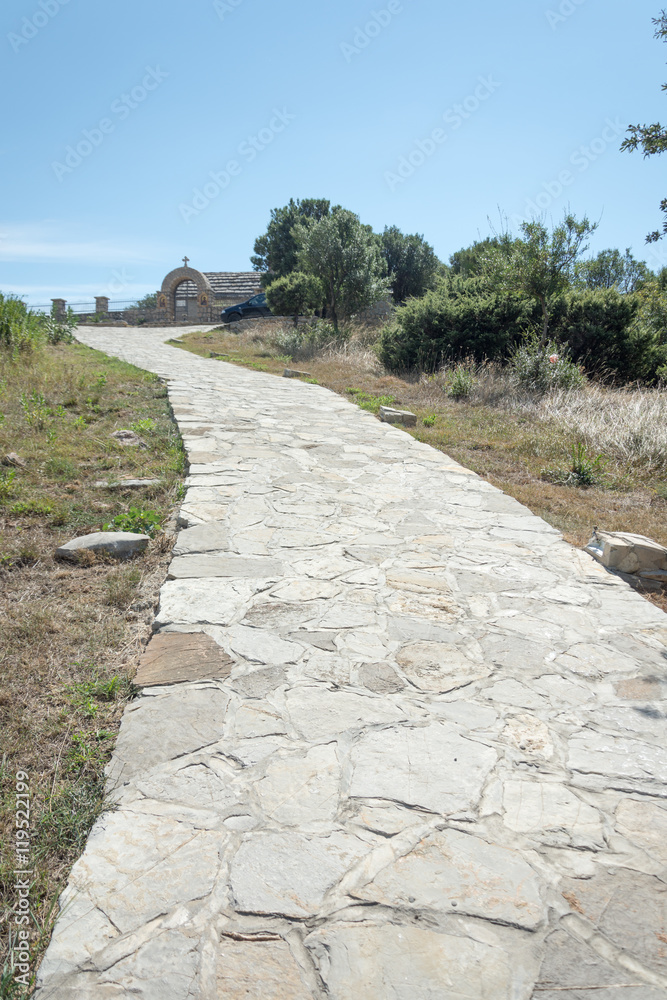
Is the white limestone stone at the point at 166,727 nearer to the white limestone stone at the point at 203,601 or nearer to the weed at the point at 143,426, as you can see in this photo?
the white limestone stone at the point at 203,601

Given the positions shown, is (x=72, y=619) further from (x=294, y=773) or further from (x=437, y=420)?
(x=437, y=420)

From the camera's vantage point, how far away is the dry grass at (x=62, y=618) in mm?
1841

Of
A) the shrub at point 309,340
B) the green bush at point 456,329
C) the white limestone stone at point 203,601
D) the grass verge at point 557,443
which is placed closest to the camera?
the white limestone stone at point 203,601

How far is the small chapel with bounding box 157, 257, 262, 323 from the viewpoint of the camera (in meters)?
34.0

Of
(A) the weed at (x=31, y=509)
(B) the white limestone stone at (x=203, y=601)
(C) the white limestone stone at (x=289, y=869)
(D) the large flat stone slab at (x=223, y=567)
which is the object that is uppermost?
(A) the weed at (x=31, y=509)

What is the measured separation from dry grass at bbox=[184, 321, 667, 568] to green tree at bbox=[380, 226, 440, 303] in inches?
787

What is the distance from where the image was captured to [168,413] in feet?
25.0

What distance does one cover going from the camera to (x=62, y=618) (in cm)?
A: 295

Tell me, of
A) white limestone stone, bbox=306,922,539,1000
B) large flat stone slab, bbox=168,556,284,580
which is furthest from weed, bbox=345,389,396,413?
white limestone stone, bbox=306,922,539,1000

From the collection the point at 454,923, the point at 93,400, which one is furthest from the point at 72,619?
the point at 93,400

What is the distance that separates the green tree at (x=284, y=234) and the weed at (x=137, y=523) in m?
30.2

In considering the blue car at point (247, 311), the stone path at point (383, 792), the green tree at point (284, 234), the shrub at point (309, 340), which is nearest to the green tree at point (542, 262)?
the shrub at point (309, 340)

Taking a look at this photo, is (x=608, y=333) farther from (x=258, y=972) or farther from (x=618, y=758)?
(x=258, y=972)

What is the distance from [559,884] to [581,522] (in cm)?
381
